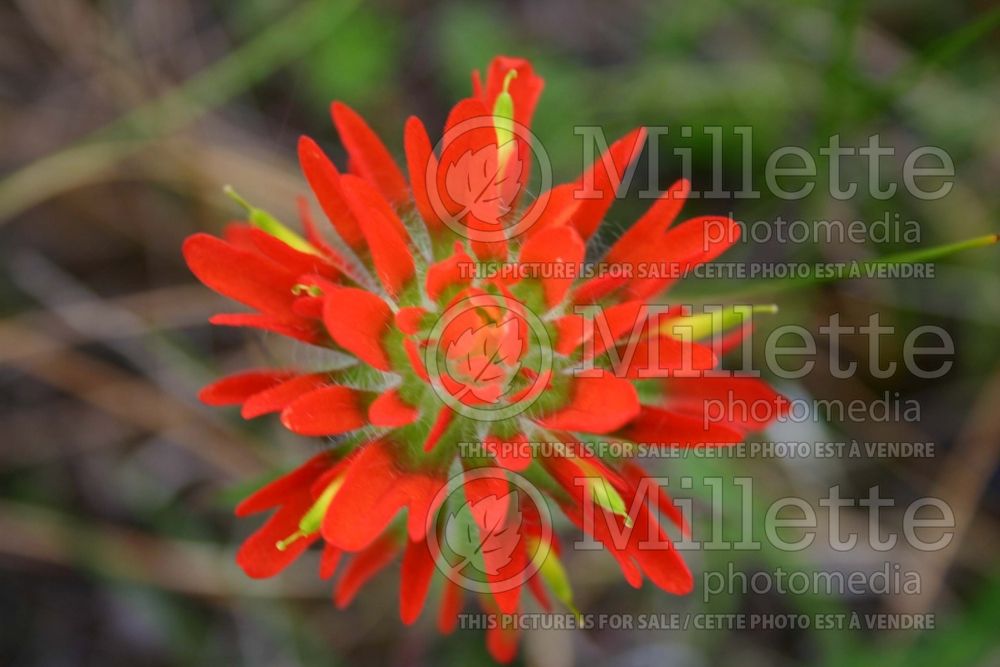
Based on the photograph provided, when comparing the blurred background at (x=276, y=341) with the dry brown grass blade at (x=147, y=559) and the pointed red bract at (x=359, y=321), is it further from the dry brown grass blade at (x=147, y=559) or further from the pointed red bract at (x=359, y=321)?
the pointed red bract at (x=359, y=321)

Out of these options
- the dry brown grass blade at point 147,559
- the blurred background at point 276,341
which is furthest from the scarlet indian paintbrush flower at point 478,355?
the dry brown grass blade at point 147,559

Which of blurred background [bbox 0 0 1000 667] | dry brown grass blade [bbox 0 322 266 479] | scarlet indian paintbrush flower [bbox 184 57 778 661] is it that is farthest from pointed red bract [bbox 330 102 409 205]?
dry brown grass blade [bbox 0 322 266 479]

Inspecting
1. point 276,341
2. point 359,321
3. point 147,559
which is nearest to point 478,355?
point 359,321

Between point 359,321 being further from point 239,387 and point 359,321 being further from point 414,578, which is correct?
point 414,578

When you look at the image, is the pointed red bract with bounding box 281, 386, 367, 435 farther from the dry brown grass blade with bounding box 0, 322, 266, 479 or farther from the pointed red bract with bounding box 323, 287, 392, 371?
the dry brown grass blade with bounding box 0, 322, 266, 479

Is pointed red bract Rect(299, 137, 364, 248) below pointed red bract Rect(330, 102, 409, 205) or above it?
below

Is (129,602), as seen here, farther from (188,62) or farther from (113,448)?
(188,62)
